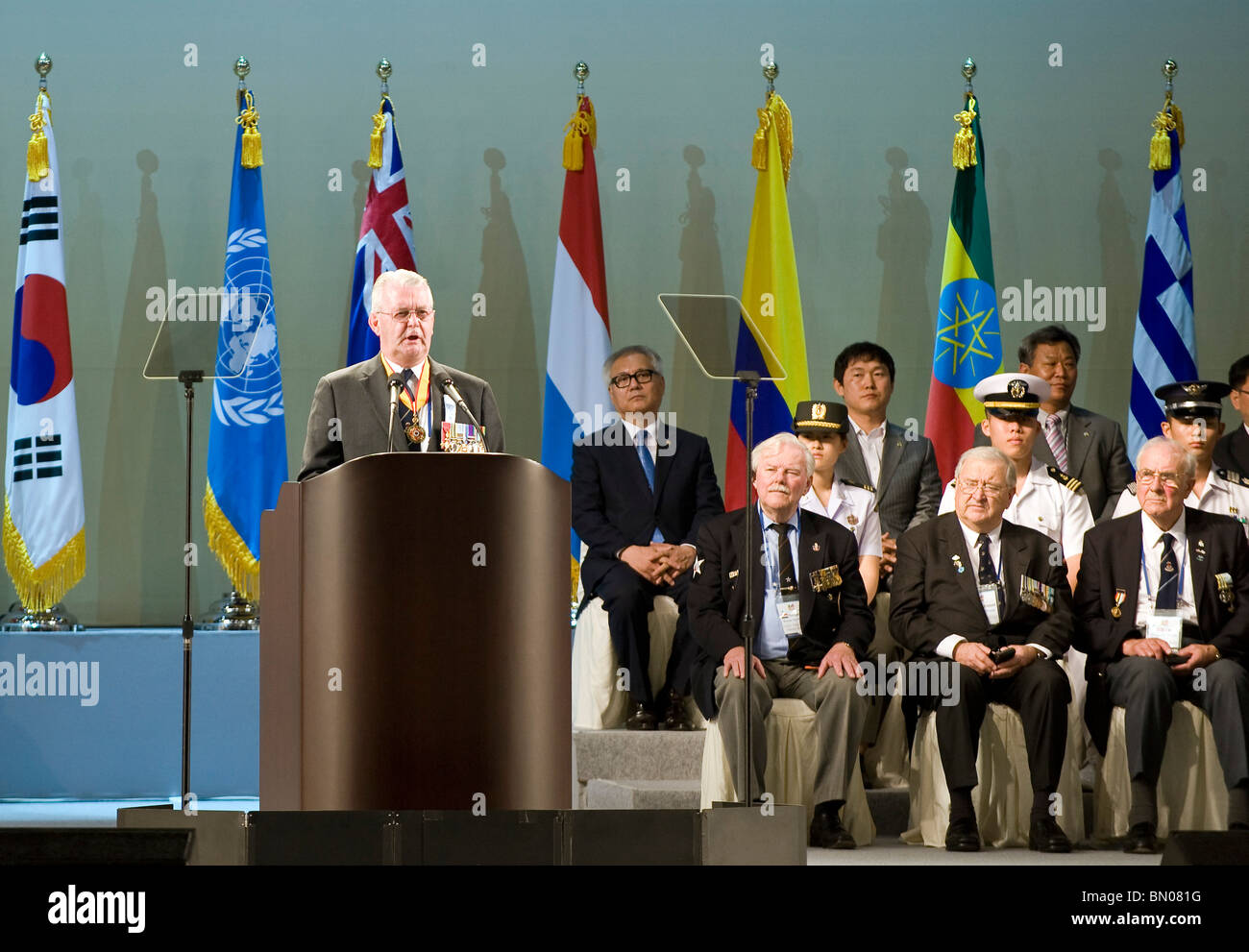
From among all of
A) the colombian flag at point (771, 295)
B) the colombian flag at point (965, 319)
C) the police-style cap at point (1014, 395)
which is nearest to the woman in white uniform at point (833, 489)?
the police-style cap at point (1014, 395)

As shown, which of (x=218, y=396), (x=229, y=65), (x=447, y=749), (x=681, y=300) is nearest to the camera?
(x=447, y=749)

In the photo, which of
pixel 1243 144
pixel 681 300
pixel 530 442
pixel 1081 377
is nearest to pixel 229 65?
pixel 530 442

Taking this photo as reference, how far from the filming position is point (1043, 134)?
712cm

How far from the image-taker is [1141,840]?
453 cm

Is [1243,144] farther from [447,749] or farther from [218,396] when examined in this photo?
[447,749]

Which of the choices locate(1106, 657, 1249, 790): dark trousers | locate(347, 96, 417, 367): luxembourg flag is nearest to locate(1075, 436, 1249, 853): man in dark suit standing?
locate(1106, 657, 1249, 790): dark trousers

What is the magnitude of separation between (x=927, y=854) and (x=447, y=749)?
2085mm

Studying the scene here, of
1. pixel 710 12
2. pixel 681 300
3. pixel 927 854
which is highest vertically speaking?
pixel 710 12

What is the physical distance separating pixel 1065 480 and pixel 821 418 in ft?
2.84

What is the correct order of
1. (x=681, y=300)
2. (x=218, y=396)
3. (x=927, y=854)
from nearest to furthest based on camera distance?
(x=681, y=300) < (x=927, y=854) < (x=218, y=396)

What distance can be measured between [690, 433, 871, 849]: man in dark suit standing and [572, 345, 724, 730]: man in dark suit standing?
0.28 meters

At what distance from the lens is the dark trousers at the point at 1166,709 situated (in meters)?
4.62

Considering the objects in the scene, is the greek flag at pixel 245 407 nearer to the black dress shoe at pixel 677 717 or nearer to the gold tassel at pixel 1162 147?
the black dress shoe at pixel 677 717

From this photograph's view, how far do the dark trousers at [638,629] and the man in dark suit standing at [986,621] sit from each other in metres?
0.70
